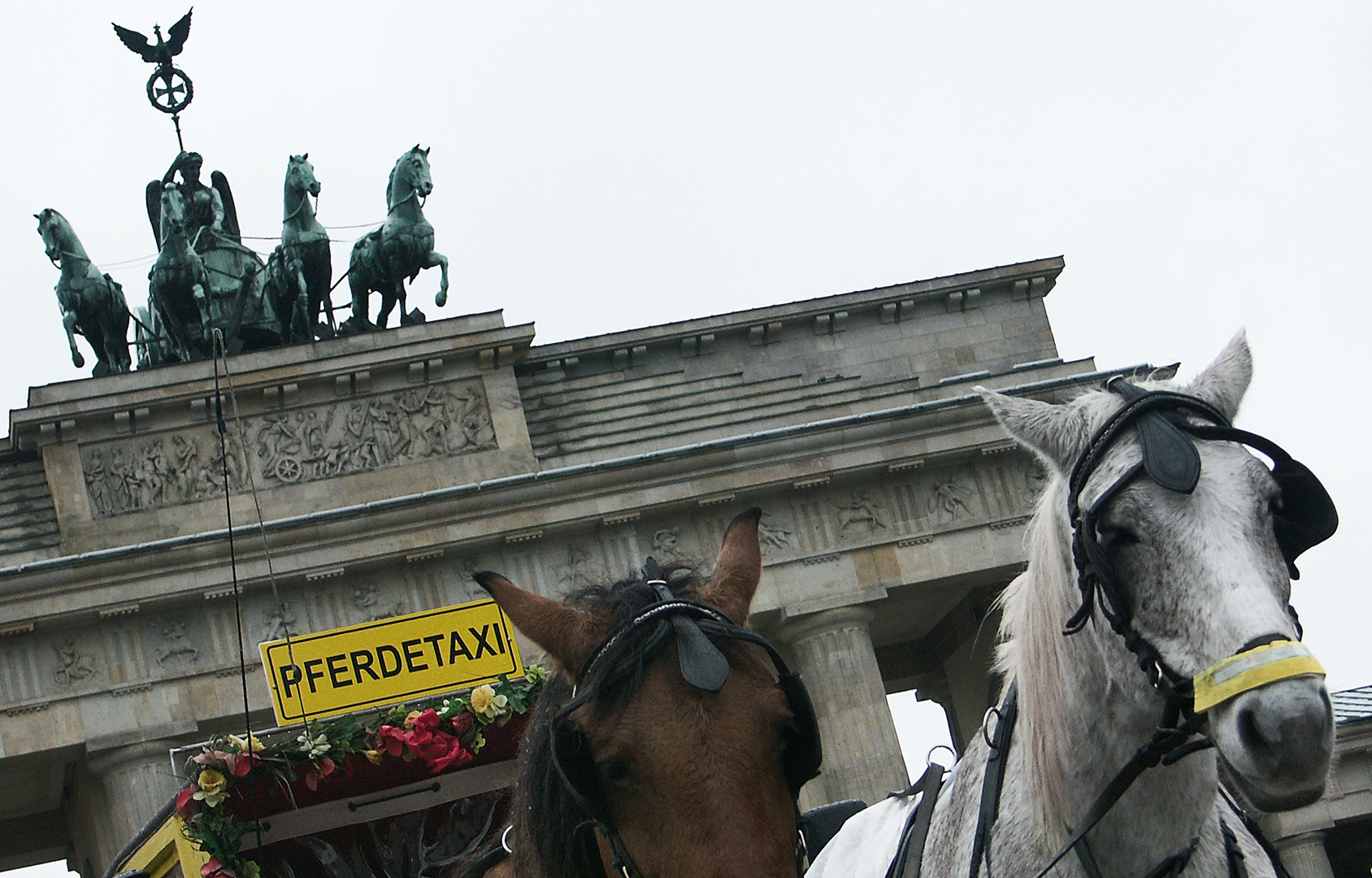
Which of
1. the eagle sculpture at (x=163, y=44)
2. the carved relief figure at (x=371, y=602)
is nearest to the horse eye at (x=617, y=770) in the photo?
the carved relief figure at (x=371, y=602)

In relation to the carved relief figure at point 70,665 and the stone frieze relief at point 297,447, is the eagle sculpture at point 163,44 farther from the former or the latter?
the carved relief figure at point 70,665

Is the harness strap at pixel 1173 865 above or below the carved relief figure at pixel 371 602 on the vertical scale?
below

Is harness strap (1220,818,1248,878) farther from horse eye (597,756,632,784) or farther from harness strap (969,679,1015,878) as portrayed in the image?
horse eye (597,756,632,784)

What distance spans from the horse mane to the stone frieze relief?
2437cm

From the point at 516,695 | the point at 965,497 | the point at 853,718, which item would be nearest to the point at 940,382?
the point at 965,497

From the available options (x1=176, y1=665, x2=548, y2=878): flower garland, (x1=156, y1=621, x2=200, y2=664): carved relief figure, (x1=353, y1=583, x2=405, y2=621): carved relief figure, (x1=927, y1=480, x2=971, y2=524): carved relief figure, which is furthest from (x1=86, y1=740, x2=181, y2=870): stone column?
(x1=176, y1=665, x2=548, y2=878): flower garland

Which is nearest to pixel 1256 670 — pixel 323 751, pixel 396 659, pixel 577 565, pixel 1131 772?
pixel 1131 772

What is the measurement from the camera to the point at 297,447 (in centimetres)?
2845

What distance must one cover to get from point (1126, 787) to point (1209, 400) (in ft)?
2.51

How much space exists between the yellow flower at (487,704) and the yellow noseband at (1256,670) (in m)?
3.48

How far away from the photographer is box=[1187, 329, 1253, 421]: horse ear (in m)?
3.62

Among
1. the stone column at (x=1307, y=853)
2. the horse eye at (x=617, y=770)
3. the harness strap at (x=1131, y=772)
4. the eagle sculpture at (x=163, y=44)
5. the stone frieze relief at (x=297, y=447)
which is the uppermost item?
the eagle sculpture at (x=163, y=44)

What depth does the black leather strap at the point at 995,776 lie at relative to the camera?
3926mm

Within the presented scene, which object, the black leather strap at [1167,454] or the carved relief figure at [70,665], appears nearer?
the black leather strap at [1167,454]
